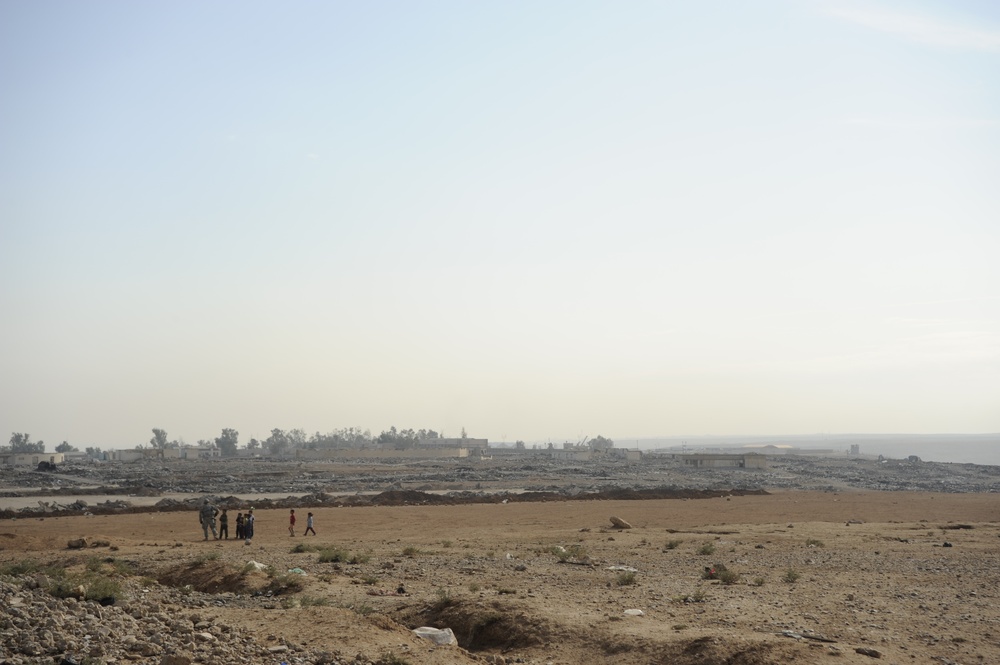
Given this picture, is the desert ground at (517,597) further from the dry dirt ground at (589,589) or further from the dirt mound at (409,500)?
the dirt mound at (409,500)

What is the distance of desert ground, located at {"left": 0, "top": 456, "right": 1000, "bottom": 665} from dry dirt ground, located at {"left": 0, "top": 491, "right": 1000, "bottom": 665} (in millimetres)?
63

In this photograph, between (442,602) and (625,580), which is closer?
(442,602)

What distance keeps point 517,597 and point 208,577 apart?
25.3 feet

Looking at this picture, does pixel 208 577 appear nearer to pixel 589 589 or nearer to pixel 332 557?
pixel 332 557

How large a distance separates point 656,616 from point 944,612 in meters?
5.74

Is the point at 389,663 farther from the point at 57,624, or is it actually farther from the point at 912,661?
the point at 912,661

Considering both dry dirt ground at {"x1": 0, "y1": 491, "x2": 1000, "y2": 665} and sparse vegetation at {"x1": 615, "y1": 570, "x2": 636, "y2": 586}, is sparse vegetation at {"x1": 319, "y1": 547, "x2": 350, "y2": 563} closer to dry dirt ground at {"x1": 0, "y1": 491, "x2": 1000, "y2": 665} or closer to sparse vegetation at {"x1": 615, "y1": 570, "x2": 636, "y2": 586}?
dry dirt ground at {"x1": 0, "y1": 491, "x2": 1000, "y2": 665}

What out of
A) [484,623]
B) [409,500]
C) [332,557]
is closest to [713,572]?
[484,623]

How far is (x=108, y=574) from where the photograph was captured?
20031 mm

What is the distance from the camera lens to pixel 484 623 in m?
16.5

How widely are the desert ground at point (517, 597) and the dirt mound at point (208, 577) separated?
0.07 meters

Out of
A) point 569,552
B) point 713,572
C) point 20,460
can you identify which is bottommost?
point 20,460

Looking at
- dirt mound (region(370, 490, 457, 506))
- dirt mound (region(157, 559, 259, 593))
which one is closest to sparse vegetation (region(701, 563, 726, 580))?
dirt mound (region(157, 559, 259, 593))

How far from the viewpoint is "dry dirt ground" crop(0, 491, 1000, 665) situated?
48.2 feet
